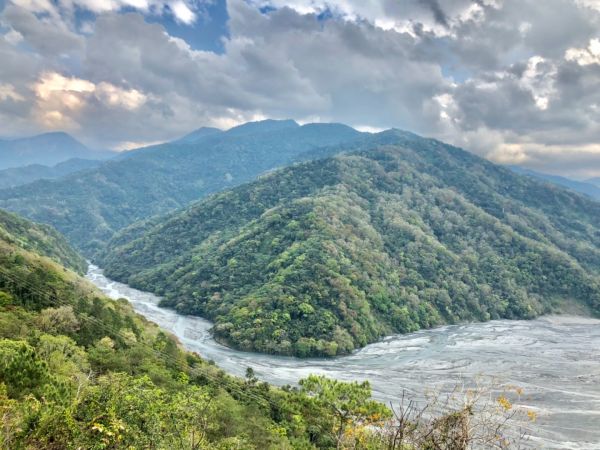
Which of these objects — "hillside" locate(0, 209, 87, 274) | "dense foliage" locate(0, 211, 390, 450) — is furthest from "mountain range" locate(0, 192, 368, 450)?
"hillside" locate(0, 209, 87, 274)

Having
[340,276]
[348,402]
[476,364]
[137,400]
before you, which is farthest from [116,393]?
[340,276]

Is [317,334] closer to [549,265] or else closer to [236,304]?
[236,304]

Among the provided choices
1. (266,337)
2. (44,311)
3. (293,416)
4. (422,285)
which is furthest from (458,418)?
(422,285)

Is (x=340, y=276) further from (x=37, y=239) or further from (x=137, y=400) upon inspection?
(x=137, y=400)

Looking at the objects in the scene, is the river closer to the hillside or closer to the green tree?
the green tree

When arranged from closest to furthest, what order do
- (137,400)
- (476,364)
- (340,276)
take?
(137,400)
(476,364)
(340,276)
